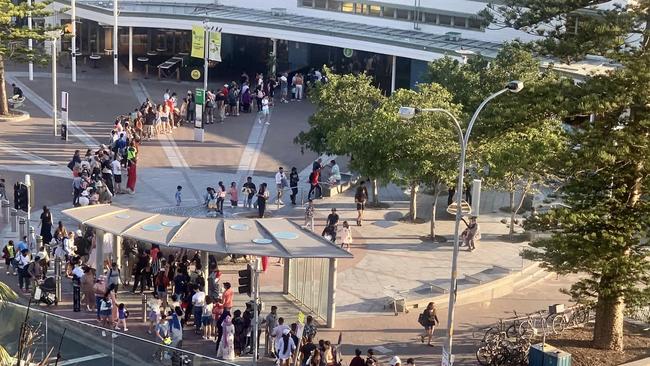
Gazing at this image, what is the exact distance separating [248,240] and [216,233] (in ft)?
3.19

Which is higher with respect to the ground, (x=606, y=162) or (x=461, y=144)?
(x=461, y=144)

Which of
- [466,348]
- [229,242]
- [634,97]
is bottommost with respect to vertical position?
[466,348]

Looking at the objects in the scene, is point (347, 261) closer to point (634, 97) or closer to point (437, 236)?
point (437, 236)

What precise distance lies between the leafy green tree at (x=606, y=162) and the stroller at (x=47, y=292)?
419 inches

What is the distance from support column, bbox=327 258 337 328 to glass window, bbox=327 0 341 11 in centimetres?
3244

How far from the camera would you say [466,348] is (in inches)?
889

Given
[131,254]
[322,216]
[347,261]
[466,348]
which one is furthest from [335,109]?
[466,348]

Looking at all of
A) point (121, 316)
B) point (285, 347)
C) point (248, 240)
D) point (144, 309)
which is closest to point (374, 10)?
point (248, 240)

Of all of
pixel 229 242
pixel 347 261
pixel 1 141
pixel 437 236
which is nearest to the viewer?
pixel 229 242

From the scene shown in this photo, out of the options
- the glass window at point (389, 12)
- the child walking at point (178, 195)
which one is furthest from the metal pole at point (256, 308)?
the glass window at point (389, 12)

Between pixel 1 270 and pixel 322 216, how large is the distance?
394 inches

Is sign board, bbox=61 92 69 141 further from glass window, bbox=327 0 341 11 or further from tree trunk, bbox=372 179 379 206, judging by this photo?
glass window, bbox=327 0 341 11

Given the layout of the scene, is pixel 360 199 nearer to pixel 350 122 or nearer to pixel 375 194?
pixel 375 194

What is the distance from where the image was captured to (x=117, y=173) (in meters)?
32.8
